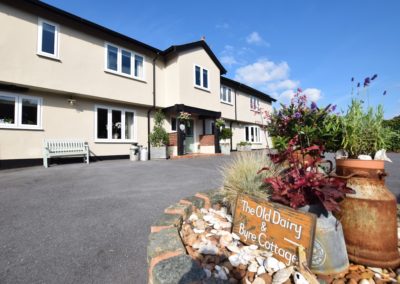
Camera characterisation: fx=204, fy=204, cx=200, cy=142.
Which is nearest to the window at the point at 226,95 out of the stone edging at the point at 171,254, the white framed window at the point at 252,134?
the white framed window at the point at 252,134

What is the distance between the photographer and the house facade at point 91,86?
7.11 meters

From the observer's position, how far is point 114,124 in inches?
390

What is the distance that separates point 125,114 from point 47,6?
489 centimetres

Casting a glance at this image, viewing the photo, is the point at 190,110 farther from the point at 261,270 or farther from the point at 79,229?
the point at 261,270

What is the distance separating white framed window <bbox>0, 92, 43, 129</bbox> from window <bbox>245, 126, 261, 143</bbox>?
49.6 ft

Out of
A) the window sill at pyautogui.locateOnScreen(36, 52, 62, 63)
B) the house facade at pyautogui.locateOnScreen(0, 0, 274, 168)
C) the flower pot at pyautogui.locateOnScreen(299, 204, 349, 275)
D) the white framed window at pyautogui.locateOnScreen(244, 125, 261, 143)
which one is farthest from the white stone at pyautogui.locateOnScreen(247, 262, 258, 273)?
the white framed window at pyautogui.locateOnScreen(244, 125, 261, 143)

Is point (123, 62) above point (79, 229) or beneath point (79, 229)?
above

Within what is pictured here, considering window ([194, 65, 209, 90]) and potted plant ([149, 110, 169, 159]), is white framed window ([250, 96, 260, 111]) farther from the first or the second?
potted plant ([149, 110, 169, 159])

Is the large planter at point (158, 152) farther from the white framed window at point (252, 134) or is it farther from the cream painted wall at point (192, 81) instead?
the white framed window at point (252, 134)

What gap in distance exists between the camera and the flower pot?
1349 millimetres

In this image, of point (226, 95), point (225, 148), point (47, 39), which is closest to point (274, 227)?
point (47, 39)

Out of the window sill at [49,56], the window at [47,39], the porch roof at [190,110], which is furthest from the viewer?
the porch roof at [190,110]

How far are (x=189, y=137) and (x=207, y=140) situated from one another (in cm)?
116

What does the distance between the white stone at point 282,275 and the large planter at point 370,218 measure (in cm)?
59
